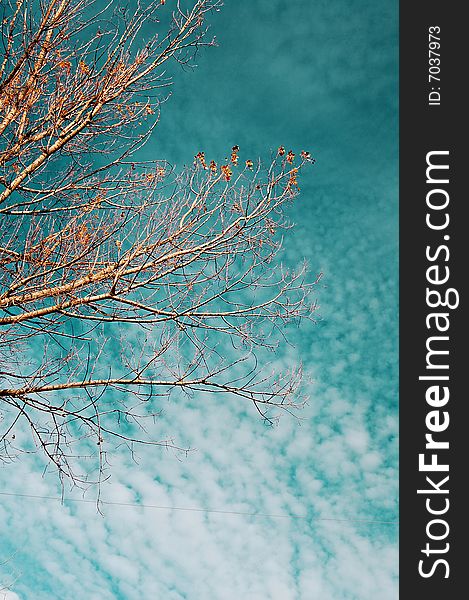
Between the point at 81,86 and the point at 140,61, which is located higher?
the point at 140,61

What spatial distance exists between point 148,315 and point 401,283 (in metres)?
2.43

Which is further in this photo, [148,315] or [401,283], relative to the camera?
[401,283]

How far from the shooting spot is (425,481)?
525cm

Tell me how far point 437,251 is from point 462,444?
168cm

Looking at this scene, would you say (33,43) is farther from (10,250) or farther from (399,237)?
(399,237)

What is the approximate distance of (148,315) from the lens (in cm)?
429

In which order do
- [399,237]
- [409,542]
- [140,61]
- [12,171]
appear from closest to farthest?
[12,171] < [140,61] < [409,542] < [399,237]

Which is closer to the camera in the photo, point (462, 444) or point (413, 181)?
point (462, 444)

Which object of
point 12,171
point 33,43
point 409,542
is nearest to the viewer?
point 33,43

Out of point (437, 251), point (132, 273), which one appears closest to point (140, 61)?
point (132, 273)

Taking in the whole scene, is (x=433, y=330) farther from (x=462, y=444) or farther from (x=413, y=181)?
(x=413, y=181)

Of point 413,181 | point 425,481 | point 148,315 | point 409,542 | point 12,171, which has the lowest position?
point 409,542

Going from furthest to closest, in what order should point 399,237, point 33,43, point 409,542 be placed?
1. point 399,237
2. point 409,542
3. point 33,43

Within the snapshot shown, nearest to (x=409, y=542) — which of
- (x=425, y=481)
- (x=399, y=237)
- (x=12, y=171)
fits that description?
(x=425, y=481)
